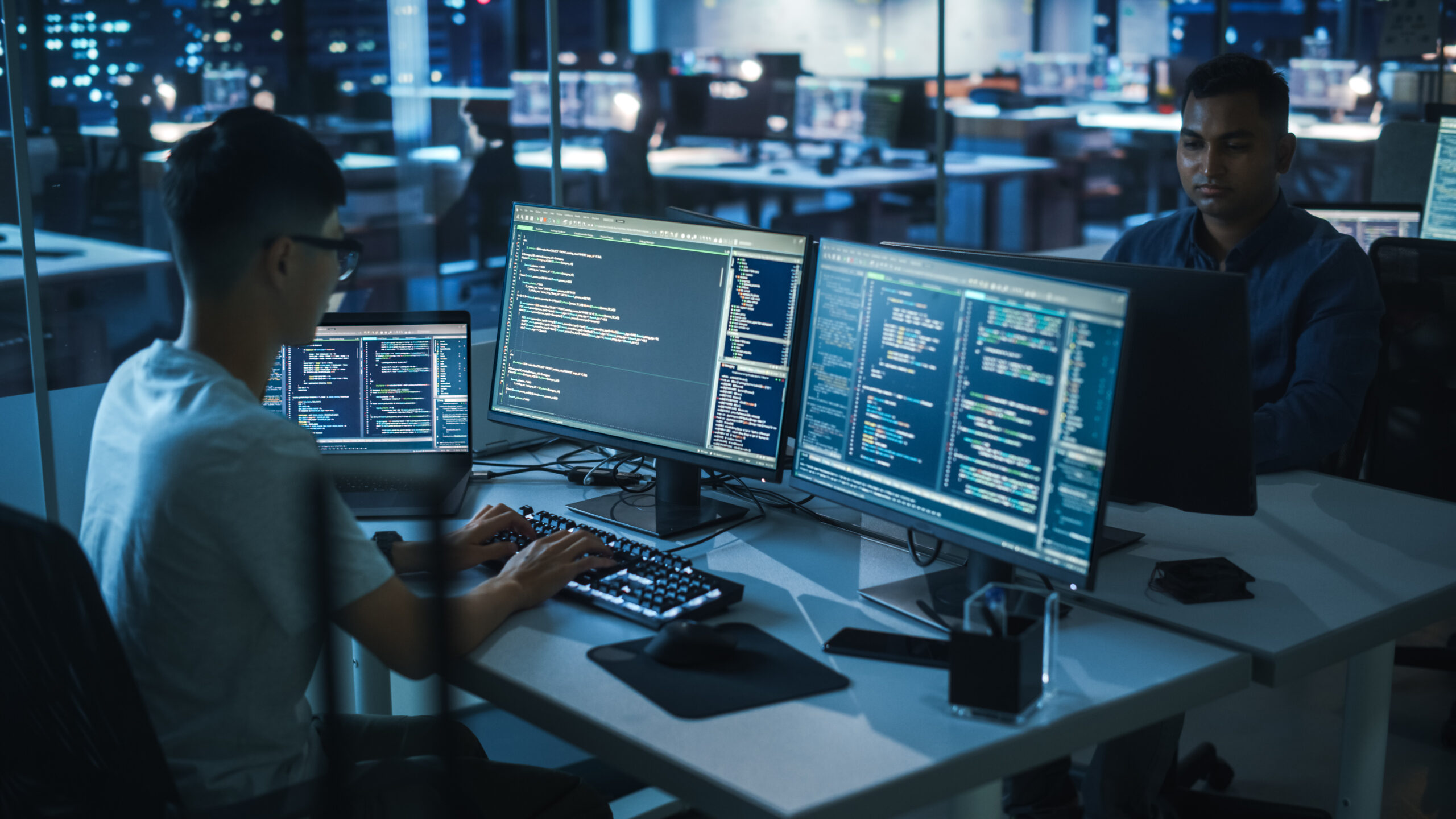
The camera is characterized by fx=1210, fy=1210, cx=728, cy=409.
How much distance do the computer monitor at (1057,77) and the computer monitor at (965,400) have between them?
770 centimetres

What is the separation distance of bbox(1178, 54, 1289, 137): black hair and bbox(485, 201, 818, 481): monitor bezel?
1.09m

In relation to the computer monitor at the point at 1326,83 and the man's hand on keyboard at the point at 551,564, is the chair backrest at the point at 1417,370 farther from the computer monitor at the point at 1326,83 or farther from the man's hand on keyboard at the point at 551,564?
the computer monitor at the point at 1326,83

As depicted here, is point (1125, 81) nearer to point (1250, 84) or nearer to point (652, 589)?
point (1250, 84)

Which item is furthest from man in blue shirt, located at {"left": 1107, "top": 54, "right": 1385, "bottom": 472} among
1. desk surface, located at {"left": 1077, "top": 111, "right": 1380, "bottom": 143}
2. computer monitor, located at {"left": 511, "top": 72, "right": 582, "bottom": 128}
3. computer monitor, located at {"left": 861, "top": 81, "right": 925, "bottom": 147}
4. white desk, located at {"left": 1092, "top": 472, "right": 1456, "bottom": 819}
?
computer monitor, located at {"left": 511, "top": 72, "right": 582, "bottom": 128}

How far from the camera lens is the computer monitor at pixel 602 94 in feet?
22.3

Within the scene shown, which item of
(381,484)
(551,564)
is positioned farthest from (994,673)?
(381,484)

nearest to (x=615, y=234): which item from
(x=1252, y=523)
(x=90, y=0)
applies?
(x=1252, y=523)

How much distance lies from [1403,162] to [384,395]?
3.63m

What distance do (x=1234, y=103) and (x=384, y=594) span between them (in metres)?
1.87

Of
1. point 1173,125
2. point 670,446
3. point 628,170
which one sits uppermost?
point 1173,125

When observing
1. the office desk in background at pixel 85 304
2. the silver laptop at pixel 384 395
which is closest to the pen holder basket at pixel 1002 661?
the silver laptop at pixel 384 395

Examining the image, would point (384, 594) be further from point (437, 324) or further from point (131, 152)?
point (131, 152)

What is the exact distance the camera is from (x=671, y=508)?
1.96m

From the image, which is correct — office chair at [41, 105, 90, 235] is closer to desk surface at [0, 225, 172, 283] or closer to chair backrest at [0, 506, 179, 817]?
desk surface at [0, 225, 172, 283]
